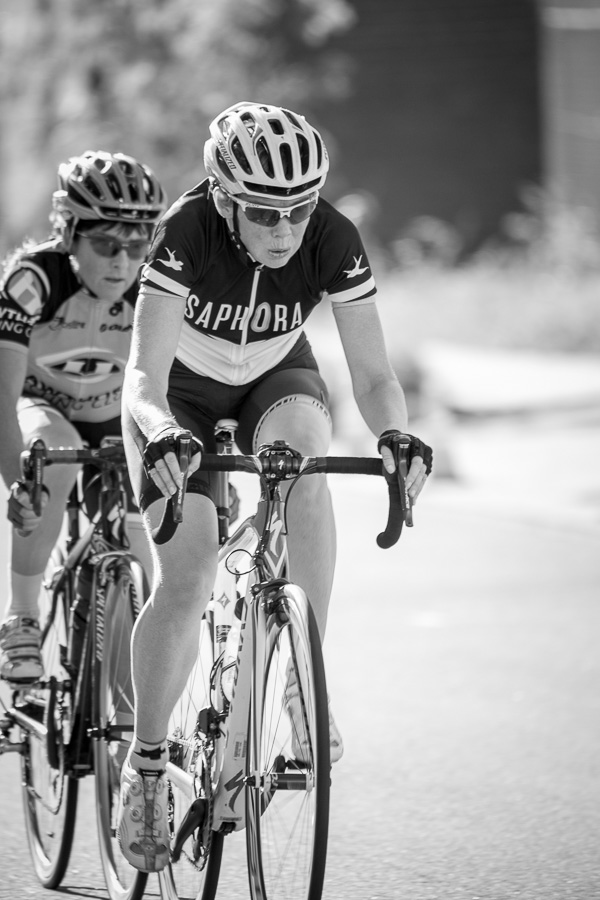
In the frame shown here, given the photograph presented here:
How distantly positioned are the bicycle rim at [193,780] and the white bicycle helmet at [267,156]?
1189 mm

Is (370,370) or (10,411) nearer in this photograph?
(370,370)

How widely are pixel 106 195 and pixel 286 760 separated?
2230mm

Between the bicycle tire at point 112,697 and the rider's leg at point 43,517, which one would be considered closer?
the bicycle tire at point 112,697

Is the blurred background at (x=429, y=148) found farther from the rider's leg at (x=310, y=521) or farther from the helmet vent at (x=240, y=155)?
the helmet vent at (x=240, y=155)

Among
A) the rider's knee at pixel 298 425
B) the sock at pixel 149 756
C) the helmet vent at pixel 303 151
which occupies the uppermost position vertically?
the helmet vent at pixel 303 151

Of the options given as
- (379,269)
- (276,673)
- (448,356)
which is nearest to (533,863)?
(276,673)

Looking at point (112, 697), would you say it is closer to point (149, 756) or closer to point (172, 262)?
point (149, 756)

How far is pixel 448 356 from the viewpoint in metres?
20.0

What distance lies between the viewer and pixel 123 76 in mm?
22578

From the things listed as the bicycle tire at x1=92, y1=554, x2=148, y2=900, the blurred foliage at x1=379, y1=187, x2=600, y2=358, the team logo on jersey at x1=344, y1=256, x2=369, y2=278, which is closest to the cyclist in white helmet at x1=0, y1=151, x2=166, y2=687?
the bicycle tire at x1=92, y1=554, x2=148, y2=900

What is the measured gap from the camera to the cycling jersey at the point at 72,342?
4.97 m

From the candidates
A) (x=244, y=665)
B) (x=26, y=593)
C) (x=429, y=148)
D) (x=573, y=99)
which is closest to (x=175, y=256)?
(x=244, y=665)

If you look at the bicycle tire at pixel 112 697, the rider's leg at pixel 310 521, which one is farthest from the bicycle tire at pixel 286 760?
the bicycle tire at pixel 112 697

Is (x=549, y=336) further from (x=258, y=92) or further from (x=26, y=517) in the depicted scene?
(x=26, y=517)
